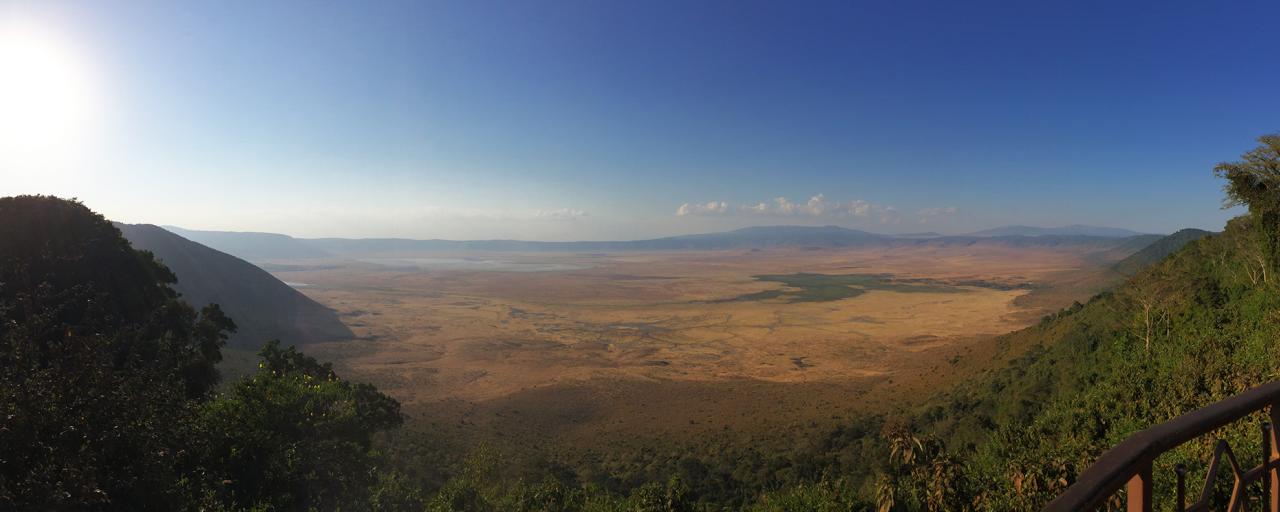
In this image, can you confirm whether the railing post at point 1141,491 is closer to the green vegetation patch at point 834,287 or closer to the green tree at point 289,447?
the green tree at point 289,447

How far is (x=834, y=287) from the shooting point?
335 ft

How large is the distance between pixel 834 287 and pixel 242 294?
92.2 m

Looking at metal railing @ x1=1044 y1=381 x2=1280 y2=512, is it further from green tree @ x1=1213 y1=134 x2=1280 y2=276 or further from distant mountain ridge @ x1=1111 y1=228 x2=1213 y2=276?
distant mountain ridge @ x1=1111 y1=228 x2=1213 y2=276

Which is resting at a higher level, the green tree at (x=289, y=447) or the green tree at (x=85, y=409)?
the green tree at (x=85, y=409)

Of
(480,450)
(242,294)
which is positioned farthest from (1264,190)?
(242,294)

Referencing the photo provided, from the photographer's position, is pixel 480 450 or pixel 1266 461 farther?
pixel 480 450

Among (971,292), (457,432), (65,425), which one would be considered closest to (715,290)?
(971,292)

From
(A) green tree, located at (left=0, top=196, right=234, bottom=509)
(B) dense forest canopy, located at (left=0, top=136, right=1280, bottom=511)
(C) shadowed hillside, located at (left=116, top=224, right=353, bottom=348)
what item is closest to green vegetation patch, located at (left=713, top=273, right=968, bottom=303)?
(C) shadowed hillside, located at (left=116, top=224, right=353, bottom=348)

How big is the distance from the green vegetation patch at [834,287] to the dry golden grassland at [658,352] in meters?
0.80

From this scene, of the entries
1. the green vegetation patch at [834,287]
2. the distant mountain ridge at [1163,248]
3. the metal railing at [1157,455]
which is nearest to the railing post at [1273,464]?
the metal railing at [1157,455]

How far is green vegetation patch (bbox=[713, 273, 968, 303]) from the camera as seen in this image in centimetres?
8800

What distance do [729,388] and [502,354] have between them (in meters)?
21.5

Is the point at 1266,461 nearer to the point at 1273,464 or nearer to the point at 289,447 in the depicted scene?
the point at 1273,464

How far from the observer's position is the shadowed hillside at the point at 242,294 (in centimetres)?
4950
